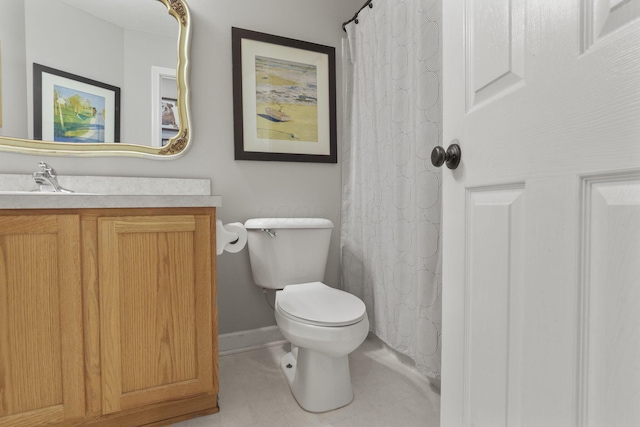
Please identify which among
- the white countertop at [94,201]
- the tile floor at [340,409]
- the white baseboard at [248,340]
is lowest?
the tile floor at [340,409]

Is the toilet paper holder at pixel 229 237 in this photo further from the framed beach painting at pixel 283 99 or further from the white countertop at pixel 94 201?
the framed beach painting at pixel 283 99

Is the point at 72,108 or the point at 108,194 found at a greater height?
the point at 72,108

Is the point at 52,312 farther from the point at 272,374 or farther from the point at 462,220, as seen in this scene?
the point at 462,220

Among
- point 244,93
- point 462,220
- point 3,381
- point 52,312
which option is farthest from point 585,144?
point 244,93

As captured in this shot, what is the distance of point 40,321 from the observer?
0.91 metres

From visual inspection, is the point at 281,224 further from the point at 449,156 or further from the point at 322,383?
the point at 449,156

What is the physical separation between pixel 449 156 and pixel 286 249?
Result: 1024mm

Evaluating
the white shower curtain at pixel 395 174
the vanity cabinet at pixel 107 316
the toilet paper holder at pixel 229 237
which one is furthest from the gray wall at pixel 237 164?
the vanity cabinet at pixel 107 316

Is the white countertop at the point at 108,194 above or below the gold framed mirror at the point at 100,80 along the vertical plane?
below

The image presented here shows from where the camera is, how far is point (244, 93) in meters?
1.71

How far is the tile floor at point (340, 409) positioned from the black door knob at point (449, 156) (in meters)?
0.99

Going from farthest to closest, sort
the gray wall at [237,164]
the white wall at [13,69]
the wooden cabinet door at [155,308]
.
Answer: the gray wall at [237,164], the white wall at [13,69], the wooden cabinet door at [155,308]

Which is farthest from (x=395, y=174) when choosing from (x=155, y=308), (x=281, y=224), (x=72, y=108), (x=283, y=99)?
(x=72, y=108)

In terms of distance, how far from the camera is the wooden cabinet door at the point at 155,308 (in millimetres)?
983
